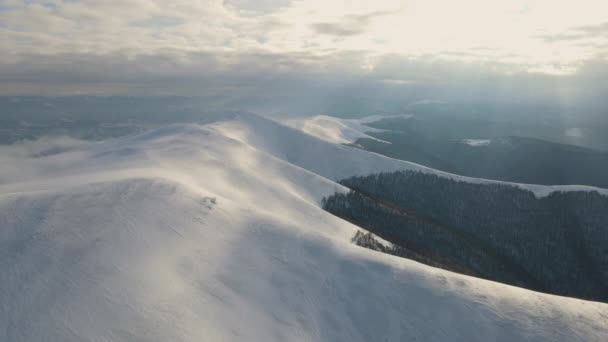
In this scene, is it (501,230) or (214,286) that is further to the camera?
(501,230)

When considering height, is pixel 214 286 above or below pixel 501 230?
above

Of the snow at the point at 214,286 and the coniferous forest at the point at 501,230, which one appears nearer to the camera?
the snow at the point at 214,286

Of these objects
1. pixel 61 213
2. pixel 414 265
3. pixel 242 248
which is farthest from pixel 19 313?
pixel 414 265

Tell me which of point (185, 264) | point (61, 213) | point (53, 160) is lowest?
point (53, 160)

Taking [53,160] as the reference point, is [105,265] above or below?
above

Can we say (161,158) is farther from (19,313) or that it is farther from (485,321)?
(485,321)
